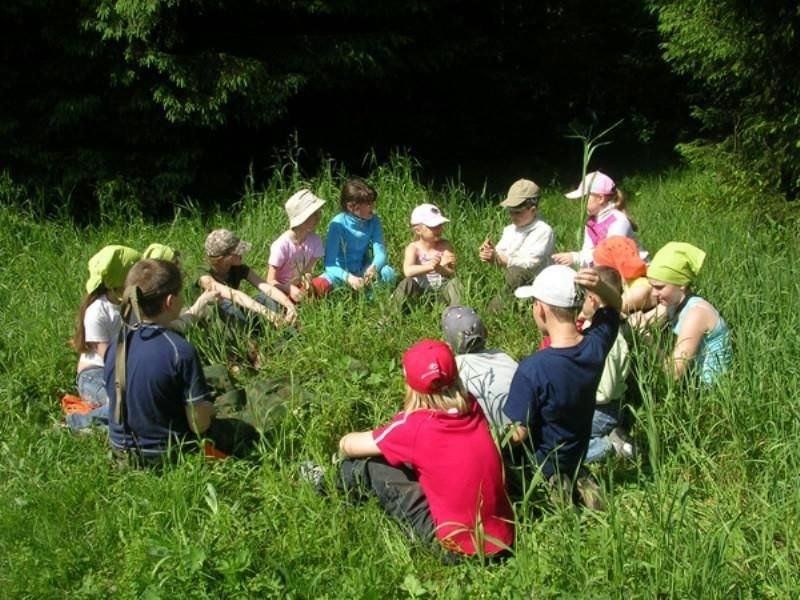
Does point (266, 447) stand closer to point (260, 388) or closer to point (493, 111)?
point (260, 388)

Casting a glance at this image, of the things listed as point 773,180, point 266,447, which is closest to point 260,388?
point 266,447

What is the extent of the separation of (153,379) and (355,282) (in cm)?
206

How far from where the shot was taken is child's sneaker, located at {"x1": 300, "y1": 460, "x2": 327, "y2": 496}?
402 centimetres

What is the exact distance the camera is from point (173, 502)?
379cm

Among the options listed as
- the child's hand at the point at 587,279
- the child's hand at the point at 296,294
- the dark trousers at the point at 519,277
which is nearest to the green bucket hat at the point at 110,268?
the child's hand at the point at 296,294

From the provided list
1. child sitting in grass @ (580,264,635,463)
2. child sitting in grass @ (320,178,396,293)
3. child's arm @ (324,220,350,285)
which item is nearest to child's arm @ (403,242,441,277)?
child sitting in grass @ (320,178,396,293)

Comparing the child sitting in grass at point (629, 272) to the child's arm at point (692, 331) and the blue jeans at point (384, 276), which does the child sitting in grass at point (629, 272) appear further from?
the blue jeans at point (384, 276)

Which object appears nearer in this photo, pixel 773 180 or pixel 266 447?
pixel 266 447

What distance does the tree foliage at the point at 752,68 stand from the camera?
8.11m

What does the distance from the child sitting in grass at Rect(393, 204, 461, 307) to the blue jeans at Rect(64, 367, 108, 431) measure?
1.78 meters

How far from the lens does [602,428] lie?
14.4 ft

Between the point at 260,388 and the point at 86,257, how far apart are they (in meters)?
2.71

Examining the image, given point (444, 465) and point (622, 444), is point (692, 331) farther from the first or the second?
point (444, 465)

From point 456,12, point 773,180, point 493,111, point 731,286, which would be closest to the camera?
point 731,286
